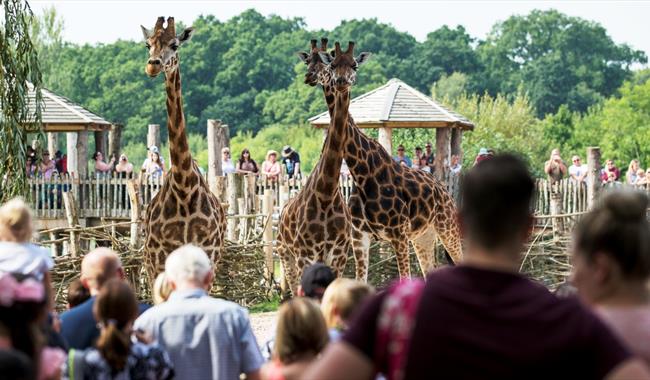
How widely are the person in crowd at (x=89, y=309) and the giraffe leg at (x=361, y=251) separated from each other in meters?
7.08

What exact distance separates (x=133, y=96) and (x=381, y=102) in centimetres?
4732

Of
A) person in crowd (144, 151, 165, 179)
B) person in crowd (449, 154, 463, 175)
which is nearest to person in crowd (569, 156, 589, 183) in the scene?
person in crowd (449, 154, 463, 175)

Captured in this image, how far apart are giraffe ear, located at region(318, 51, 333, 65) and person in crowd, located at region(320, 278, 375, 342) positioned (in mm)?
7171

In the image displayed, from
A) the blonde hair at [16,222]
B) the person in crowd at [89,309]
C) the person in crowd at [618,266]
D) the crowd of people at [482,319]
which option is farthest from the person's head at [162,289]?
the person in crowd at [618,266]

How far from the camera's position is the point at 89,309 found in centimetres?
669

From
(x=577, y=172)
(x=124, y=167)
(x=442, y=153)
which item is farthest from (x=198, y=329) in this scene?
(x=442, y=153)

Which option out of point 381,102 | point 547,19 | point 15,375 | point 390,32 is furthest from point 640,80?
point 15,375

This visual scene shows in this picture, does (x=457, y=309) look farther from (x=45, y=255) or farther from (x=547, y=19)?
(x=547, y=19)

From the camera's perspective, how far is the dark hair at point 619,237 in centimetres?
434

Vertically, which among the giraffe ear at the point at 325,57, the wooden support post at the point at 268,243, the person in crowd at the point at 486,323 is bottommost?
the wooden support post at the point at 268,243

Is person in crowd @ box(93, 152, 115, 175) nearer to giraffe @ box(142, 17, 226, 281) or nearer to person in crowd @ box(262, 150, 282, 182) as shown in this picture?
person in crowd @ box(262, 150, 282, 182)

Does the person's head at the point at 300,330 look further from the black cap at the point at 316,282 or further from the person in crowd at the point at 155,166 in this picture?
the person in crowd at the point at 155,166

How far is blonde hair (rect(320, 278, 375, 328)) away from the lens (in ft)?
20.0

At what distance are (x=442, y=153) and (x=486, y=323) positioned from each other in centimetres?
2753
